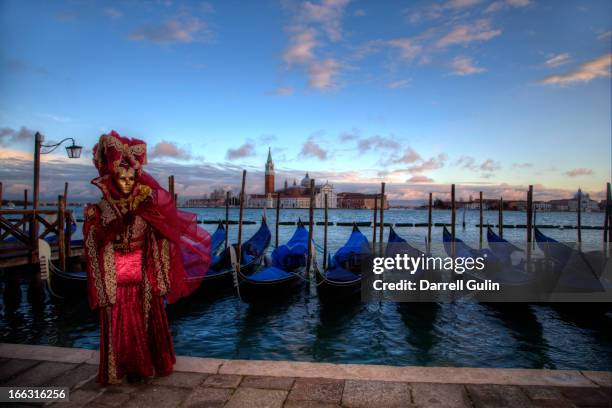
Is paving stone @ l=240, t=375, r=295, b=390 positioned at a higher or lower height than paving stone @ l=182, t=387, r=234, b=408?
higher

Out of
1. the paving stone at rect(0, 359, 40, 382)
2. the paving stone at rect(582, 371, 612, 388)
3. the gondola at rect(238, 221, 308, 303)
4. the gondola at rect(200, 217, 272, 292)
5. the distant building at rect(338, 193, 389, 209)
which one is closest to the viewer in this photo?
the paving stone at rect(582, 371, 612, 388)

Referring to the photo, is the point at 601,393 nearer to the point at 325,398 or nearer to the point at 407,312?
the point at 325,398

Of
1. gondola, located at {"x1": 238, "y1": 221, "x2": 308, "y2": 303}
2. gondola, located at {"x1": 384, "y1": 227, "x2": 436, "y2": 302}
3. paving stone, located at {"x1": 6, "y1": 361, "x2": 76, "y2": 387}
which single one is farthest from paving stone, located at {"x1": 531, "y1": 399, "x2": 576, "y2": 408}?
gondola, located at {"x1": 384, "y1": 227, "x2": 436, "y2": 302}

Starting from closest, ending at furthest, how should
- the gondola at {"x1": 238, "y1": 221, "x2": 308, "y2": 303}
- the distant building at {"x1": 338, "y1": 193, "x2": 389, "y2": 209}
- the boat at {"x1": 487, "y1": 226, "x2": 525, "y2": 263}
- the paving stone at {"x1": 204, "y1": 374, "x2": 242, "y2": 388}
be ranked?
1. the paving stone at {"x1": 204, "y1": 374, "x2": 242, "y2": 388}
2. the gondola at {"x1": 238, "y1": 221, "x2": 308, "y2": 303}
3. the boat at {"x1": 487, "y1": 226, "x2": 525, "y2": 263}
4. the distant building at {"x1": 338, "y1": 193, "x2": 389, "y2": 209}

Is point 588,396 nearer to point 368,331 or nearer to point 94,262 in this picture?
point 94,262

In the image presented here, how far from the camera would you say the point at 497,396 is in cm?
264

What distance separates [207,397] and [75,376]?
1.18m

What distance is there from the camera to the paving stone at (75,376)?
2.89 metres

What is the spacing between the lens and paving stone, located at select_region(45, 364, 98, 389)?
2893 mm

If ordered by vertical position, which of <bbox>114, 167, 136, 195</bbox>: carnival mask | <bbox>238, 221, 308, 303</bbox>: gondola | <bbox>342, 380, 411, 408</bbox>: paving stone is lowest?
<bbox>238, 221, 308, 303</bbox>: gondola

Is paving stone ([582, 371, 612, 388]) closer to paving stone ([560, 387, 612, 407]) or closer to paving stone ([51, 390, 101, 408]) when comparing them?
paving stone ([560, 387, 612, 407])

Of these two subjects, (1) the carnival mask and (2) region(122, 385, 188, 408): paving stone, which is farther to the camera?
(1) the carnival mask

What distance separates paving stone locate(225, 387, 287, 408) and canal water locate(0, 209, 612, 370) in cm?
387

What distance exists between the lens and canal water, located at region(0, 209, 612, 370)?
6.62 meters
